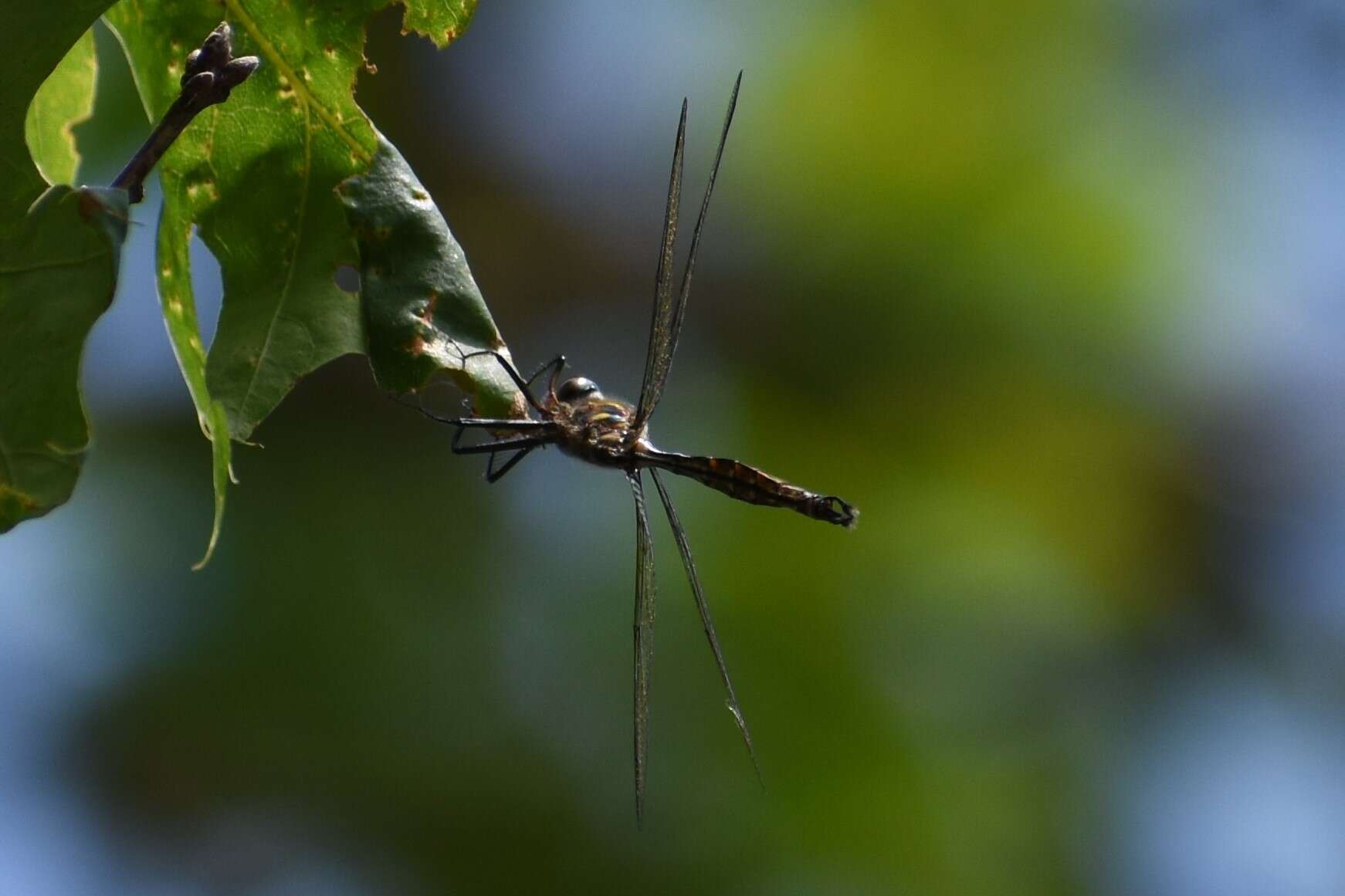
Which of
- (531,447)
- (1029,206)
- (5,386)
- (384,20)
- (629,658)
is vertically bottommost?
(5,386)

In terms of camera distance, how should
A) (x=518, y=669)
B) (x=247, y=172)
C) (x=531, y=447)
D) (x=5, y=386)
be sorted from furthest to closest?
(x=518, y=669) < (x=531, y=447) < (x=247, y=172) < (x=5, y=386)

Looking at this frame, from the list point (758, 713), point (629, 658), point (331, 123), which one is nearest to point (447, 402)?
point (629, 658)

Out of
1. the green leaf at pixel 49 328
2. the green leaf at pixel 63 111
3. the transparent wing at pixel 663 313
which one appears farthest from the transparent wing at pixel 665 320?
the green leaf at pixel 49 328

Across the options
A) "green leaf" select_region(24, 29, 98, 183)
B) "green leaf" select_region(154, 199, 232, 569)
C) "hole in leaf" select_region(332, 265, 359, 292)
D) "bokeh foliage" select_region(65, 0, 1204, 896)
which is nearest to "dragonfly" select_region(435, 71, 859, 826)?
"hole in leaf" select_region(332, 265, 359, 292)

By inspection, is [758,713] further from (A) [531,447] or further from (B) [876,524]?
(A) [531,447]

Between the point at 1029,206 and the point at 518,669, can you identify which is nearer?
the point at 518,669

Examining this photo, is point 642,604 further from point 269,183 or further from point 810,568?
point 810,568
